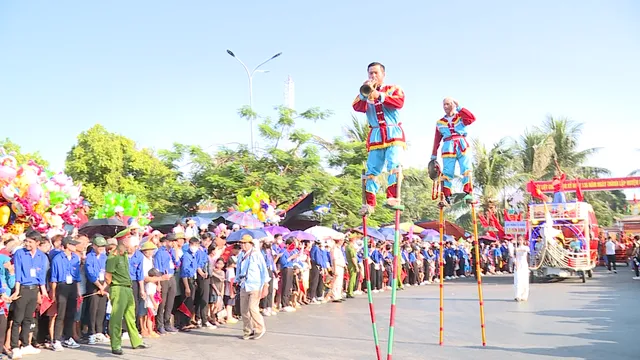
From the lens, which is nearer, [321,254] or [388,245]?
[321,254]

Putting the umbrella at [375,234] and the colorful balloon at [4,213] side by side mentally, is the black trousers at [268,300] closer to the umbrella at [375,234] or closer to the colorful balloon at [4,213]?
the colorful balloon at [4,213]

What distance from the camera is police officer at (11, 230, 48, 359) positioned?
8812 mm

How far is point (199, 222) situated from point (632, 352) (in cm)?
1284

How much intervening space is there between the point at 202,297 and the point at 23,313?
375cm

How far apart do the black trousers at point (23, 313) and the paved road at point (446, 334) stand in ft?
1.35

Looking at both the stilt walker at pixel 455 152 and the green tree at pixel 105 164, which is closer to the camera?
the stilt walker at pixel 455 152

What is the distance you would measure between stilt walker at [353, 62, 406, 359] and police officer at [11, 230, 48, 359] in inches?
211

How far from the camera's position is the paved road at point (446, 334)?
8.94 metres

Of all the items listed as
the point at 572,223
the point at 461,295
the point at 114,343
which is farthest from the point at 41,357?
the point at 572,223

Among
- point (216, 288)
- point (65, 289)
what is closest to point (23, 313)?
point (65, 289)

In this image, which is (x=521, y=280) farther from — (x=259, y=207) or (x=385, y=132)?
(x=385, y=132)

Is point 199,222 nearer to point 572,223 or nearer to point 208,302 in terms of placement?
point 208,302

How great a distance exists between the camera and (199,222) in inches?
718

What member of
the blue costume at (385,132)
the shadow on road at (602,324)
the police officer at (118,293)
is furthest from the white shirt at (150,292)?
the shadow on road at (602,324)
